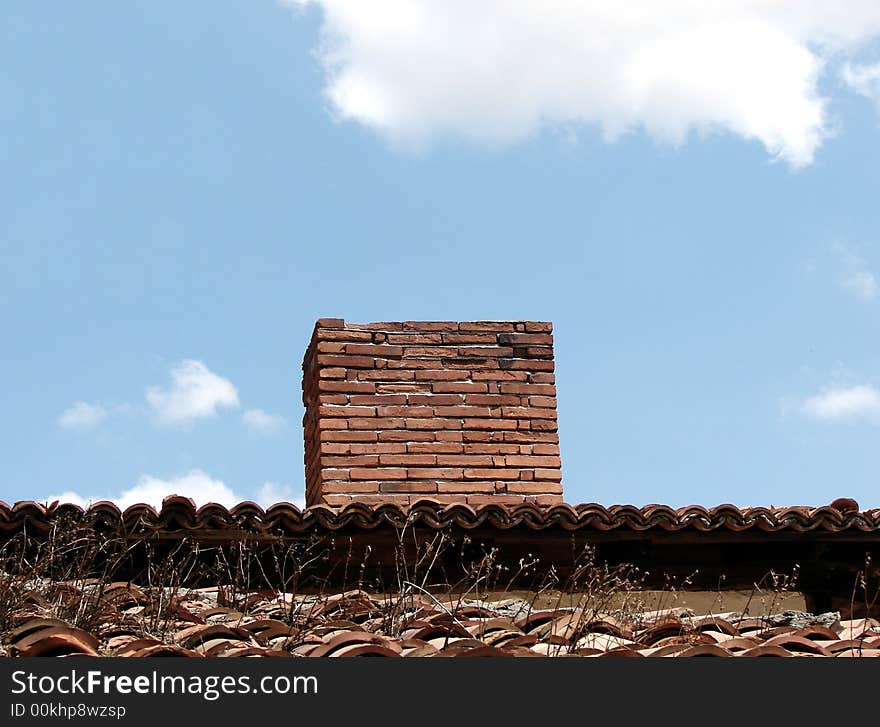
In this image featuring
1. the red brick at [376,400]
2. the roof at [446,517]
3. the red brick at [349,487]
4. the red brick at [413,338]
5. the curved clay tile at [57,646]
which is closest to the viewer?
the curved clay tile at [57,646]

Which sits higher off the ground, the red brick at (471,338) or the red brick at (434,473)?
the red brick at (471,338)

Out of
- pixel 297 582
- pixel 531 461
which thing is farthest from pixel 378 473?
pixel 297 582

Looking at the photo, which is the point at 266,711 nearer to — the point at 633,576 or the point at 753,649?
the point at 753,649

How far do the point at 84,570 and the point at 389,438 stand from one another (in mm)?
3001

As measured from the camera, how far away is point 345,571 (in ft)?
24.9

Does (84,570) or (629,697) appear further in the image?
(84,570)

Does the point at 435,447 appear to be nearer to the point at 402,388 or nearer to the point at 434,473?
the point at 434,473

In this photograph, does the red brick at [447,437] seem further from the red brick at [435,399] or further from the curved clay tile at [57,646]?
the curved clay tile at [57,646]

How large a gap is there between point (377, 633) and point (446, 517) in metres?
1.80

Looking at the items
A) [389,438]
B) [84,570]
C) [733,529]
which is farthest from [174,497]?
[733,529]

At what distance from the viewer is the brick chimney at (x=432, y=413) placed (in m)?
9.69

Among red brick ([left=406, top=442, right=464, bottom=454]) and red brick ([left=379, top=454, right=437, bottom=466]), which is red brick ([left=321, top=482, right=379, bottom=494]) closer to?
red brick ([left=379, top=454, right=437, bottom=466])

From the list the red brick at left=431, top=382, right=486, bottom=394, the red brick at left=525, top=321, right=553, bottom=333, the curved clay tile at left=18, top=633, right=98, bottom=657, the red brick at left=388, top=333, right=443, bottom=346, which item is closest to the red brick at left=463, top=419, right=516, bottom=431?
the red brick at left=431, top=382, right=486, bottom=394

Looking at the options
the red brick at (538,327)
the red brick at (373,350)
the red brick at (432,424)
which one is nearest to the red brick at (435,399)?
the red brick at (432,424)
